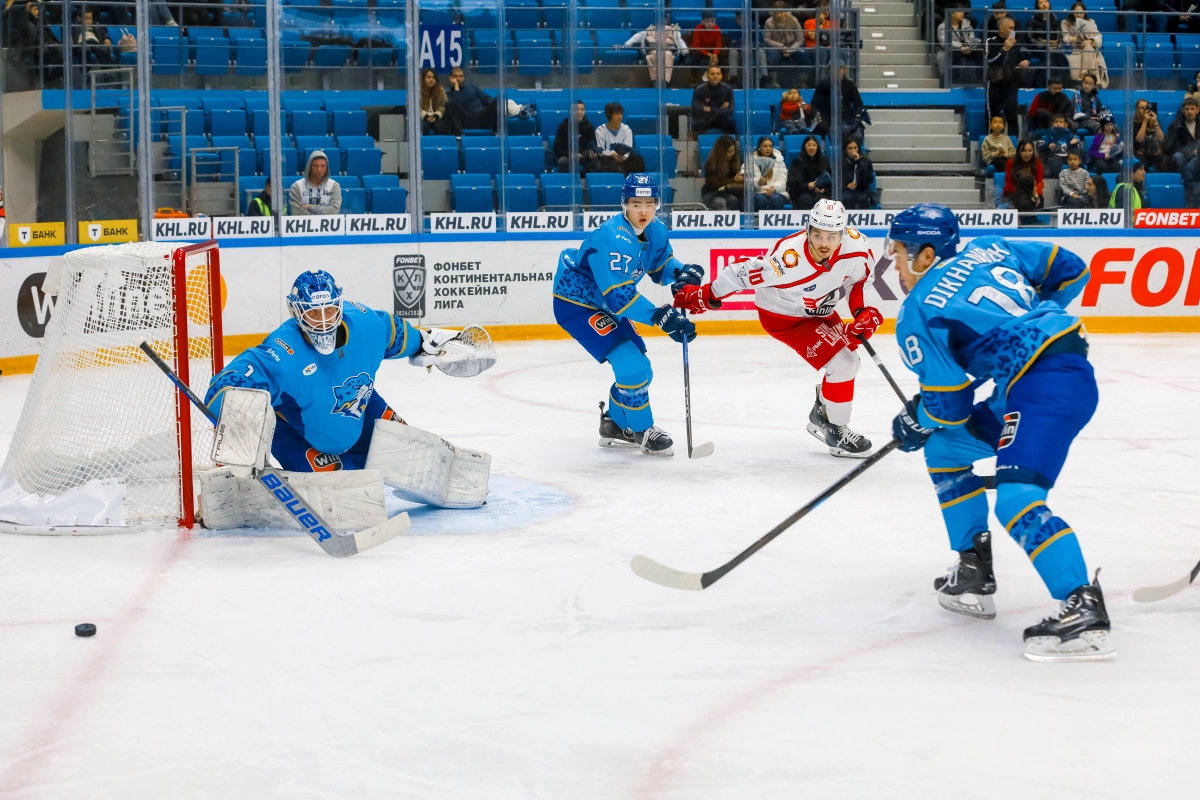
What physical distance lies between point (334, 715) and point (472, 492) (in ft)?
5.96

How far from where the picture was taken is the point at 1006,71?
1041cm

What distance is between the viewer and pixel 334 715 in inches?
105

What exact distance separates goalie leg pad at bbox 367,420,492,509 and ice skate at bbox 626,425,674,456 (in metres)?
1.09

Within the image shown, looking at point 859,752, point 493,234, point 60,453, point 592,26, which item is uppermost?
point 592,26

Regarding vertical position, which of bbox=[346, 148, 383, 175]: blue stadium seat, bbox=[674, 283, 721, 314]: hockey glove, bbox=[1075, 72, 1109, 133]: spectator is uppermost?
bbox=[1075, 72, 1109, 133]: spectator

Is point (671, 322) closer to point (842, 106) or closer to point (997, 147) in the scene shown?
point (842, 106)

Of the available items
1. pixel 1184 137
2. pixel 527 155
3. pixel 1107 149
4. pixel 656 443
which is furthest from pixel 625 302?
pixel 1184 137

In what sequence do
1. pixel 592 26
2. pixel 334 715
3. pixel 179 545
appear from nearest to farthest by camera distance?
pixel 334 715, pixel 179 545, pixel 592 26

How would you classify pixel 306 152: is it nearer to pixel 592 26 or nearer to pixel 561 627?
pixel 592 26

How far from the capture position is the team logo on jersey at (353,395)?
4.17 meters

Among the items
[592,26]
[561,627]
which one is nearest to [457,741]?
[561,627]

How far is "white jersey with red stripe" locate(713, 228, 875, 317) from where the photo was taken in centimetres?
549

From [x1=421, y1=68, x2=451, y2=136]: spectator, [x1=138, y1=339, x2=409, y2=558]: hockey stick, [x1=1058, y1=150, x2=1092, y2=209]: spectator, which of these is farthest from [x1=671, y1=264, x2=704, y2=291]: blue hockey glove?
[x1=1058, y1=150, x2=1092, y2=209]: spectator

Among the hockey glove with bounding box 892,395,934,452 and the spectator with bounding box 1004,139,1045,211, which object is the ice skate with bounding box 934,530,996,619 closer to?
the hockey glove with bounding box 892,395,934,452
